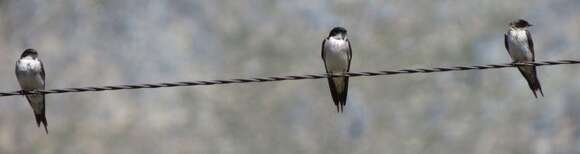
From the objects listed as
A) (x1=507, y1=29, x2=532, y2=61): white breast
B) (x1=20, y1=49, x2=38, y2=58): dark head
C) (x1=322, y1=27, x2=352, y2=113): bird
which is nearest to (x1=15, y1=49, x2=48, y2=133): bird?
(x1=20, y1=49, x2=38, y2=58): dark head

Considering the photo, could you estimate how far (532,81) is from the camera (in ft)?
52.1

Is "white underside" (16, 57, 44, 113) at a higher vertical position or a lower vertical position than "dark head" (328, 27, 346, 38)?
lower

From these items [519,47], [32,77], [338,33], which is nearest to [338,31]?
[338,33]

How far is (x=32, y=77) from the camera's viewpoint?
16.6 metres

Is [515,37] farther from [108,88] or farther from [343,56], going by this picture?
[108,88]

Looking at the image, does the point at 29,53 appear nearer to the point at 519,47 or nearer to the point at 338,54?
the point at 338,54

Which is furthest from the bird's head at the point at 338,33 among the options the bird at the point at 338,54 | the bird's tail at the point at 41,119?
the bird's tail at the point at 41,119

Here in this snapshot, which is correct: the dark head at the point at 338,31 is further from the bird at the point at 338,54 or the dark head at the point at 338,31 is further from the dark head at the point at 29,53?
the dark head at the point at 29,53

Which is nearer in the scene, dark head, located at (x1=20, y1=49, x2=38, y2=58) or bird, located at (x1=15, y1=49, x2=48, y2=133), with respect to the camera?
bird, located at (x1=15, y1=49, x2=48, y2=133)

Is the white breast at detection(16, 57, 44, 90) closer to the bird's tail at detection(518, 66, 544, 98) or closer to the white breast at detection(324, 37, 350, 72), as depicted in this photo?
the white breast at detection(324, 37, 350, 72)

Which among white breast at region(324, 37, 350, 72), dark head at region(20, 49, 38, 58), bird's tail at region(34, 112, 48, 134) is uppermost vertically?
dark head at region(20, 49, 38, 58)

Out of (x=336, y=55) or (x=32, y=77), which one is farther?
(x=32, y=77)

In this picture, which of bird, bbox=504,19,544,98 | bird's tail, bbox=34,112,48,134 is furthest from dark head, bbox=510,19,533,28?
bird's tail, bbox=34,112,48,134

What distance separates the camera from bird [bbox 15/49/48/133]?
1623 centimetres
